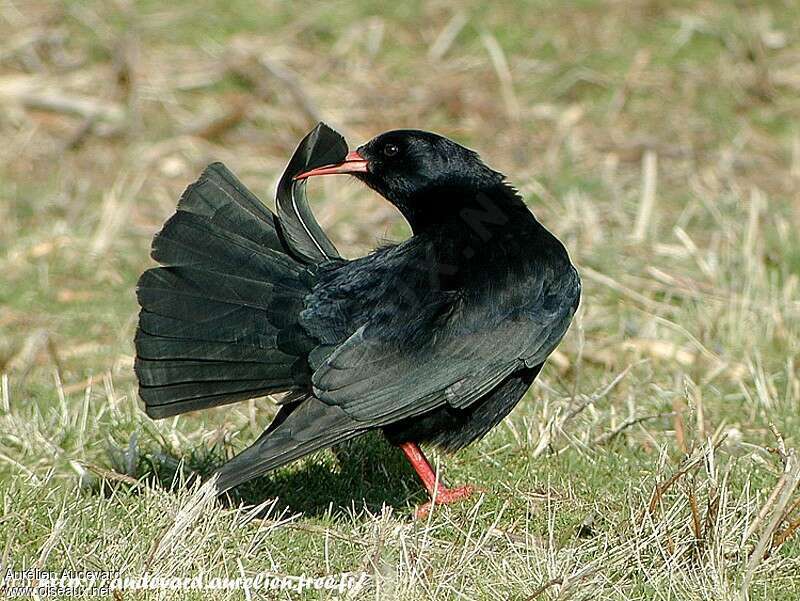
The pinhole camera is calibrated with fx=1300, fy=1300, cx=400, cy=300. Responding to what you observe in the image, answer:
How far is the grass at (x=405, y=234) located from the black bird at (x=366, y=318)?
12.4 inches

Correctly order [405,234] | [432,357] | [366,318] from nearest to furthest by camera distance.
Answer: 1. [432,357]
2. [366,318]
3. [405,234]

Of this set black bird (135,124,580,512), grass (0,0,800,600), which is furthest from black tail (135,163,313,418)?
grass (0,0,800,600)

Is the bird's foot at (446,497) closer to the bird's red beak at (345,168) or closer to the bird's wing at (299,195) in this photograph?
the bird's wing at (299,195)

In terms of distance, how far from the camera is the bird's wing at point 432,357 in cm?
396

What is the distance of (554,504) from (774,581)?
2.52ft

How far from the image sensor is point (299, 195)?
4758mm

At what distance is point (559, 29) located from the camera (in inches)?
399

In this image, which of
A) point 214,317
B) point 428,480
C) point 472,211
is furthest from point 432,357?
point 214,317

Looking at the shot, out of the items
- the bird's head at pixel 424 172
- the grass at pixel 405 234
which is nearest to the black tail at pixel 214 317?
the grass at pixel 405 234

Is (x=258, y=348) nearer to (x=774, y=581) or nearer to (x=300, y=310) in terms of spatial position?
(x=300, y=310)

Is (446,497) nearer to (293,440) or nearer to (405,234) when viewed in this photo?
(293,440)

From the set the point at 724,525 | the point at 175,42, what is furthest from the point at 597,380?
the point at 175,42

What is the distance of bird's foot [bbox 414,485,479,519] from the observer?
13.7 feet

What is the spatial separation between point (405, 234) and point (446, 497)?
123 inches
